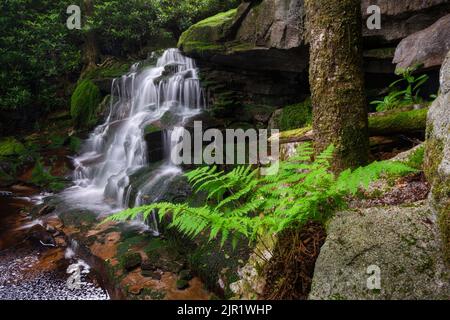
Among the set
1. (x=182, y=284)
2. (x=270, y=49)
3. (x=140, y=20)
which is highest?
(x=140, y=20)

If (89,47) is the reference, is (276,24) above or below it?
below

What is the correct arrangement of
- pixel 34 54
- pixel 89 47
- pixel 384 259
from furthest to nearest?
pixel 89 47 → pixel 34 54 → pixel 384 259

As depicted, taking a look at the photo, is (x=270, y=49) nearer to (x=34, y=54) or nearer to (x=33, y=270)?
(x=33, y=270)

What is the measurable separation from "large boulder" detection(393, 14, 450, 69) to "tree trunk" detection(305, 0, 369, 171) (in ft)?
6.79

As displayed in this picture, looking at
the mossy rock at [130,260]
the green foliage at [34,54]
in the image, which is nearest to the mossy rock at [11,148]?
the green foliage at [34,54]

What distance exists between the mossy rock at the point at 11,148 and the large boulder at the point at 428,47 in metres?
13.6

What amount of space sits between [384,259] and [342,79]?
1842 millimetres

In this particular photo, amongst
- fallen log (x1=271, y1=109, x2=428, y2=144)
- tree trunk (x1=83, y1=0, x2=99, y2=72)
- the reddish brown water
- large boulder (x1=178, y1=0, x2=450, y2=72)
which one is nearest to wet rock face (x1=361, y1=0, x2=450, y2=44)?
large boulder (x1=178, y1=0, x2=450, y2=72)

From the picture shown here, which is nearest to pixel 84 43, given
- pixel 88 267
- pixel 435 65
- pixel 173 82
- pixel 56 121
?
pixel 56 121

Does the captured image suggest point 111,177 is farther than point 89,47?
No

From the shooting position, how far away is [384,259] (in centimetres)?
191

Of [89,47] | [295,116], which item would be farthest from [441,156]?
[89,47]
